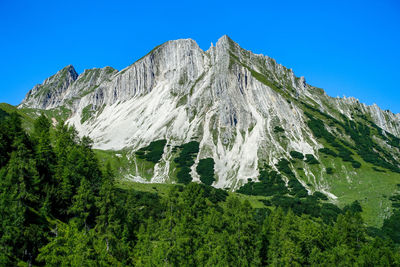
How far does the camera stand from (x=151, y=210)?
111062 millimetres

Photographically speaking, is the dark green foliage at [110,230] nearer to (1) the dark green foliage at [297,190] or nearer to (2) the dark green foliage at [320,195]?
(2) the dark green foliage at [320,195]

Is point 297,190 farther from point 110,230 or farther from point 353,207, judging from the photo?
point 110,230

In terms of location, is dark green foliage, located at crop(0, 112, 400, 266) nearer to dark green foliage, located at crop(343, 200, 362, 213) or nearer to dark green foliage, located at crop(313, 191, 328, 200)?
dark green foliage, located at crop(343, 200, 362, 213)

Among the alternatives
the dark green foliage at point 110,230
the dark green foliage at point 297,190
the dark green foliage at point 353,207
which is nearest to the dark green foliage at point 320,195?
the dark green foliage at point 297,190

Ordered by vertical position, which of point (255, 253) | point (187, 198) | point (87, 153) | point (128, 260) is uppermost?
point (87, 153)

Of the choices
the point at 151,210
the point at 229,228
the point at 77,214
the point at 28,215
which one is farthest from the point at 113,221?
the point at 151,210

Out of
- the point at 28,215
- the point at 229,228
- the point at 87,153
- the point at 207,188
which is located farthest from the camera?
the point at 207,188

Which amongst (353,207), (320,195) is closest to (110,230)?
(353,207)

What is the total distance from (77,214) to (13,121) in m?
30.1

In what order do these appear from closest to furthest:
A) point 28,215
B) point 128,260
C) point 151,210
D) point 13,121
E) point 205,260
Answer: point 28,215 < point 205,260 < point 128,260 < point 13,121 < point 151,210

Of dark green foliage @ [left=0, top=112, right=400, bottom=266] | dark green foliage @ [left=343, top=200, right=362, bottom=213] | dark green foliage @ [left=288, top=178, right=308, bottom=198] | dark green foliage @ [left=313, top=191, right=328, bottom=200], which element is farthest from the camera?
dark green foliage @ [left=288, top=178, right=308, bottom=198]

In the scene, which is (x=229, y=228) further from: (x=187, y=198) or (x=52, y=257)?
(x=52, y=257)

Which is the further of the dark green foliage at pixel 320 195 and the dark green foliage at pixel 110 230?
the dark green foliage at pixel 320 195

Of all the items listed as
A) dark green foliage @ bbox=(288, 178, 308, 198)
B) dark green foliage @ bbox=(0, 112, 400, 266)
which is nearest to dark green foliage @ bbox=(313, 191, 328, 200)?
dark green foliage @ bbox=(288, 178, 308, 198)
